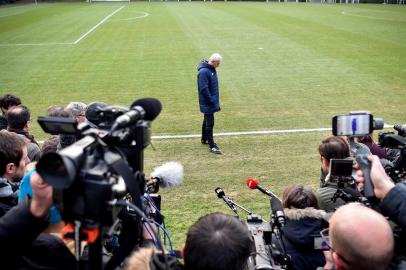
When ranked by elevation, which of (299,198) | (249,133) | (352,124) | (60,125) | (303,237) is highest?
(60,125)

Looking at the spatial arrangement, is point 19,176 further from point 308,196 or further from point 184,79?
point 184,79

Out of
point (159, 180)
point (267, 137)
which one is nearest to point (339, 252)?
point (159, 180)

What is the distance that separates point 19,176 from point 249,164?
4916mm

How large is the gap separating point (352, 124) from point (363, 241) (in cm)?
129

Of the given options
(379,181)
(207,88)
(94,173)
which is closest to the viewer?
(94,173)

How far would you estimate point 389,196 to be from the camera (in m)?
2.96

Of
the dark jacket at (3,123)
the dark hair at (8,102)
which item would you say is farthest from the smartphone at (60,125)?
the dark hair at (8,102)

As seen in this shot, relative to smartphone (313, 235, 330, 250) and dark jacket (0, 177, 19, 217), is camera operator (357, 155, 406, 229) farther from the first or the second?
dark jacket (0, 177, 19, 217)

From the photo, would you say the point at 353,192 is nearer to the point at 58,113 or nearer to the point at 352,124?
the point at 352,124

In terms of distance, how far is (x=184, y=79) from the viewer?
15.7 metres


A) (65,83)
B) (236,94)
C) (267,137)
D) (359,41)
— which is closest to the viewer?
(267,137)

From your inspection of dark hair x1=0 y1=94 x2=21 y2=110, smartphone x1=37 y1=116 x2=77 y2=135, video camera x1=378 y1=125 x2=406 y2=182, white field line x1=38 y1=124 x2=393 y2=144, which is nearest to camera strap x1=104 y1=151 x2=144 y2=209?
smartphone x1=37 y1=116 x2=77 y2=135

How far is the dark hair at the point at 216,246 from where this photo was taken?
8.27 feet

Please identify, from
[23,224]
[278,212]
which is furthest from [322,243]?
[23,224]
